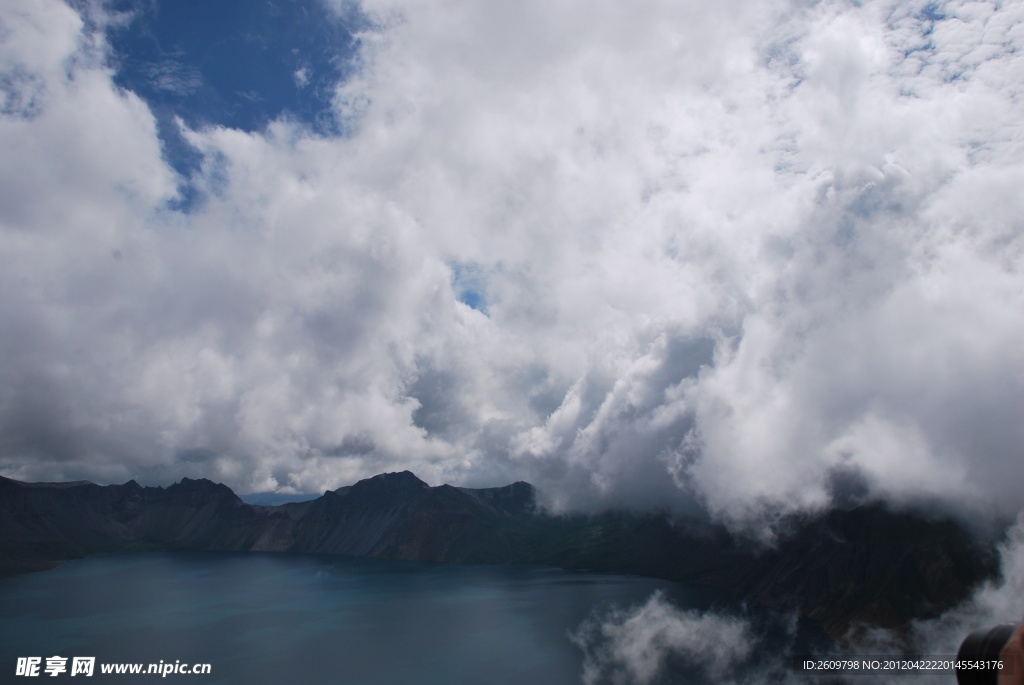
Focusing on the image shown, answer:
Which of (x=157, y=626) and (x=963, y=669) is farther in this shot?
(x=157, y=626)

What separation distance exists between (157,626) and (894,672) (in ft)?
700

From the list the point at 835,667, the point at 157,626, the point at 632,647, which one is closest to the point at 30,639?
the point at 157,626

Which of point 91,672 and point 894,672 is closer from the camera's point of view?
point 894,672

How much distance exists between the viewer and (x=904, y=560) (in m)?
191

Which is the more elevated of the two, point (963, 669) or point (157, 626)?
point (963, 669)

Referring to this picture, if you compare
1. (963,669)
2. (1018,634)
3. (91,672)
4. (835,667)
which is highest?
(1018,634)

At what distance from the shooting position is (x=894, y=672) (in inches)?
5074

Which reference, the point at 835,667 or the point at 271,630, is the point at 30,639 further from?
the point at 835,667

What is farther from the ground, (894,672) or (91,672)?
(91,672)

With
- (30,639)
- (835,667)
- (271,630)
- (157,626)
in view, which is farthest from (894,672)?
(30,639)

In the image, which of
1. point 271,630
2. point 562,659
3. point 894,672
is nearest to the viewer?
point 894,672

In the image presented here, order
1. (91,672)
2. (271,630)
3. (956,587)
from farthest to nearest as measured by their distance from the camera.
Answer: (271,630) → (956,587) → (91,672)

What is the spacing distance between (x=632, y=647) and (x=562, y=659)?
19.4m

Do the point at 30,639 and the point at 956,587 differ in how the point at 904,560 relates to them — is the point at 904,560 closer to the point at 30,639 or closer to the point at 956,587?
the point at 956,587
